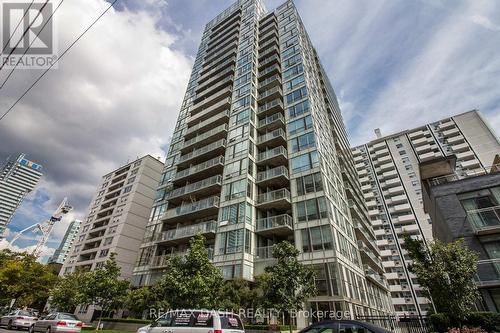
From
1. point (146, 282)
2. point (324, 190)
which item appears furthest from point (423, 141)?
point (146, 282)

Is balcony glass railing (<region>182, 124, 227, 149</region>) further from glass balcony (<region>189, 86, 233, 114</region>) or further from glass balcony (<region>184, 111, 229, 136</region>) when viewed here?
glass balcony (<region>189, 86, 233, 114</region>)

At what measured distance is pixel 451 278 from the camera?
12.6 metres

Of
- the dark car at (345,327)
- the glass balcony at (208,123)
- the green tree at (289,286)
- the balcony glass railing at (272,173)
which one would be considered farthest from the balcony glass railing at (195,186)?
the dark car at (345,327)

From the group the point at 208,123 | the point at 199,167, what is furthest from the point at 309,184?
the point at 208,123

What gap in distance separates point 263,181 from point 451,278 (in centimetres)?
1846

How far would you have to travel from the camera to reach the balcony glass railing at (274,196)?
85.6 feet

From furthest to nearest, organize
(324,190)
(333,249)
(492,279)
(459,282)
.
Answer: (324,190), (333,249), (492,279), (459,282)

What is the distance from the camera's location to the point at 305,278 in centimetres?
1609

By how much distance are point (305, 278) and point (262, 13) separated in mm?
56633

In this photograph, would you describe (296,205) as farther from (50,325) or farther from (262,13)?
(262,13)

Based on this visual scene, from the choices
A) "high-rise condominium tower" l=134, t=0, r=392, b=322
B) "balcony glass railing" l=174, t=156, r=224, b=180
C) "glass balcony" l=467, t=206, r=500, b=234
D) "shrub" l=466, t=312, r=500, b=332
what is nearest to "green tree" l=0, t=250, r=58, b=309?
"high-rise condominium tower" l=134, t=0, r=392, b=322

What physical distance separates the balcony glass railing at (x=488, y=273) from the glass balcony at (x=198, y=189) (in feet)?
77.2

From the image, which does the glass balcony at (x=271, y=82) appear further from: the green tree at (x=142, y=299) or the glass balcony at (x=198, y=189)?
the green tree at (x=142, y=299)

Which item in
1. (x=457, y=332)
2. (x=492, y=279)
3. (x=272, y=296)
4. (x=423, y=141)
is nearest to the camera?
(x=457, y=332)
